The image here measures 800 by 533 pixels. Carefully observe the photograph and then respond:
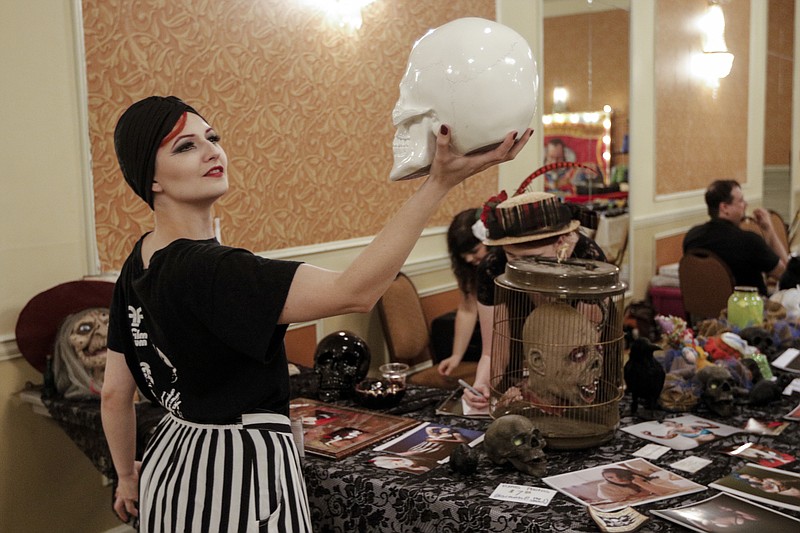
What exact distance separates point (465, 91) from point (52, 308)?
76.0 inches

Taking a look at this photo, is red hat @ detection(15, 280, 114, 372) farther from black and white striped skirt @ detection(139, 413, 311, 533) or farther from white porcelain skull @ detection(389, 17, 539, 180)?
white porcelain skull @ detection(389, 17, 539, 180)

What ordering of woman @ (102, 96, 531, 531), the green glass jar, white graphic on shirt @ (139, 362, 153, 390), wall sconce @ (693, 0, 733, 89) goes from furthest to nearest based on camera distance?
1. wall sconce @ (693, 0, 733, 89)
2. the green glass jar
3. white graphic on shirt @ (139, 362, 153, 390)
4. woman @ (102, 96, 531, 531)

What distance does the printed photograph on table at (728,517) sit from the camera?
1.54 meters

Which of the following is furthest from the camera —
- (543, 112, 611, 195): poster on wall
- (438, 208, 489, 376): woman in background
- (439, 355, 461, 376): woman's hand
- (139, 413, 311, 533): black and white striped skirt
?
(543, 112, 611, 195): poster on wall

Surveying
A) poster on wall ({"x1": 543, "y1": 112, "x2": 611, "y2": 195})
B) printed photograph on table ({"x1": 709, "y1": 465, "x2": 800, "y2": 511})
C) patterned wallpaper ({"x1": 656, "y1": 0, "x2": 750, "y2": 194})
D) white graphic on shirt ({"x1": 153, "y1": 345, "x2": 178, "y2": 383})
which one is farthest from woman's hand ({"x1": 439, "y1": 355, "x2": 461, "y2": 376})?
patterned wallpaper ({"x1": 656, "y1": 0, "x2": 750, "y2": 194})

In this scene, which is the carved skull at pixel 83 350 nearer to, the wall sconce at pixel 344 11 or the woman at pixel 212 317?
the woman at pixel 212 317

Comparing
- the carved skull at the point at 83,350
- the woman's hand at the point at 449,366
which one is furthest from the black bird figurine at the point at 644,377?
the carved skull at the point at 83,350

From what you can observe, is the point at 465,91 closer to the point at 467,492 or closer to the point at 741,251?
the point at 467,492

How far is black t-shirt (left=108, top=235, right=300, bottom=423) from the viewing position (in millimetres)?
1218

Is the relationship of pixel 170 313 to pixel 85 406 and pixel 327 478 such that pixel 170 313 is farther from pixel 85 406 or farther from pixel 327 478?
pixel 85 406

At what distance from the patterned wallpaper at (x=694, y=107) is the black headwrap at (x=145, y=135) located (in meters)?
6.30

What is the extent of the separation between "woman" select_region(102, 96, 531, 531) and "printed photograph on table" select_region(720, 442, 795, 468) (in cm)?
109

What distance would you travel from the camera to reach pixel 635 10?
21.3 feet

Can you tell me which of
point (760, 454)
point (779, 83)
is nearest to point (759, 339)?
point (760, 454)
